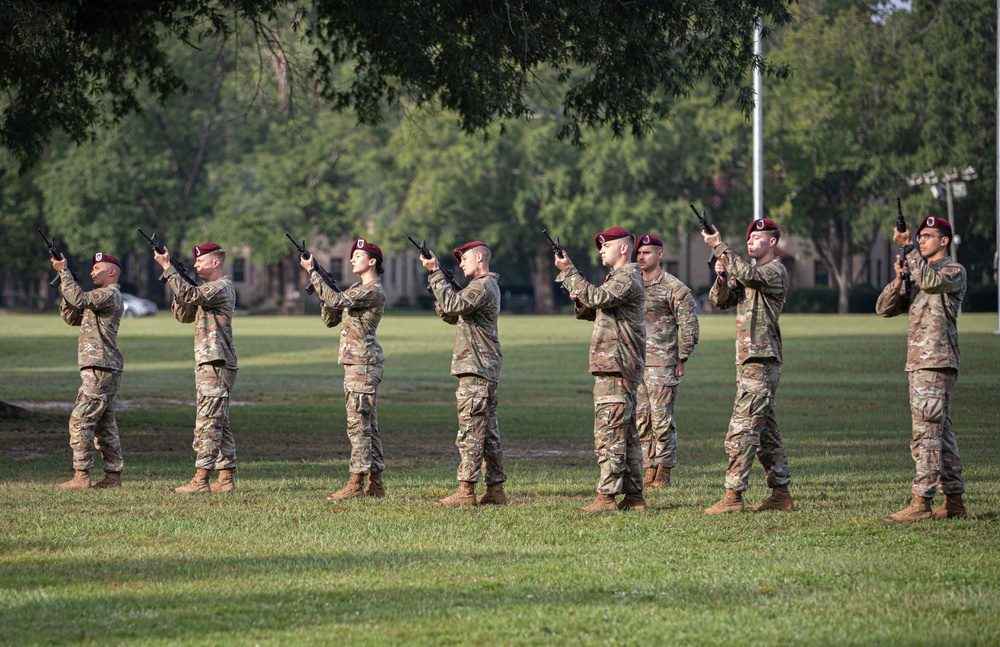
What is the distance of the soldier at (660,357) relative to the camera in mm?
13438

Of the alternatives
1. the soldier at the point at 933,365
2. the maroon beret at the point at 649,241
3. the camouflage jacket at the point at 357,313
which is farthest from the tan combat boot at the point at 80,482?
the soldier at the point at 933,365

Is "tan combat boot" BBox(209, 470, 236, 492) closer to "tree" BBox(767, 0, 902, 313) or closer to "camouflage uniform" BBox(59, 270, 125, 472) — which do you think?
"camouflage uniform" BBox(59, 270, 125, 472)

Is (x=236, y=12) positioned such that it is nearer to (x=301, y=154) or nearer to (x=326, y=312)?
(x=326, y=312)

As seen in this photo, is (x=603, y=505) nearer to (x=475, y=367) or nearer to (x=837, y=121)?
(x=475, y=367)

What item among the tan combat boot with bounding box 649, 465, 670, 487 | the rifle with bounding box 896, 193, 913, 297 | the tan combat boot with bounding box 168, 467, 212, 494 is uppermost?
the rifle with bounding box 896, 193, 913, 297

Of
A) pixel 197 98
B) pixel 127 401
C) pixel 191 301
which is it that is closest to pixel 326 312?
pixel 191 301

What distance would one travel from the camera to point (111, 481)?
13133mm

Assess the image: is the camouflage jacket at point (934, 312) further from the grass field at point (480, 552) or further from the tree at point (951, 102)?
the tree at point (951, 102)

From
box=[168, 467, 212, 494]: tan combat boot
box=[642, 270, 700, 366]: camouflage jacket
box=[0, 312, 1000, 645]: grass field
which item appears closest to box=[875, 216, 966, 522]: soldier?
box=[0, 312, 1000, 645]: grass field

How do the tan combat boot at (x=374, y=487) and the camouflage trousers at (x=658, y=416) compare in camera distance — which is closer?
the tan combat boot at (x=374, y=487)

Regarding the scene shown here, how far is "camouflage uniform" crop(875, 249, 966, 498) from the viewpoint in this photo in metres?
10.8

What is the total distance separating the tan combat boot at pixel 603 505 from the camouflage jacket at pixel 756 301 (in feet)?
5.16

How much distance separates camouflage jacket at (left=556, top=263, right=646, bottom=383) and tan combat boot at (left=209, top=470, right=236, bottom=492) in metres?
3.73

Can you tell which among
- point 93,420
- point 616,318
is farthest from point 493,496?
point 93,420
